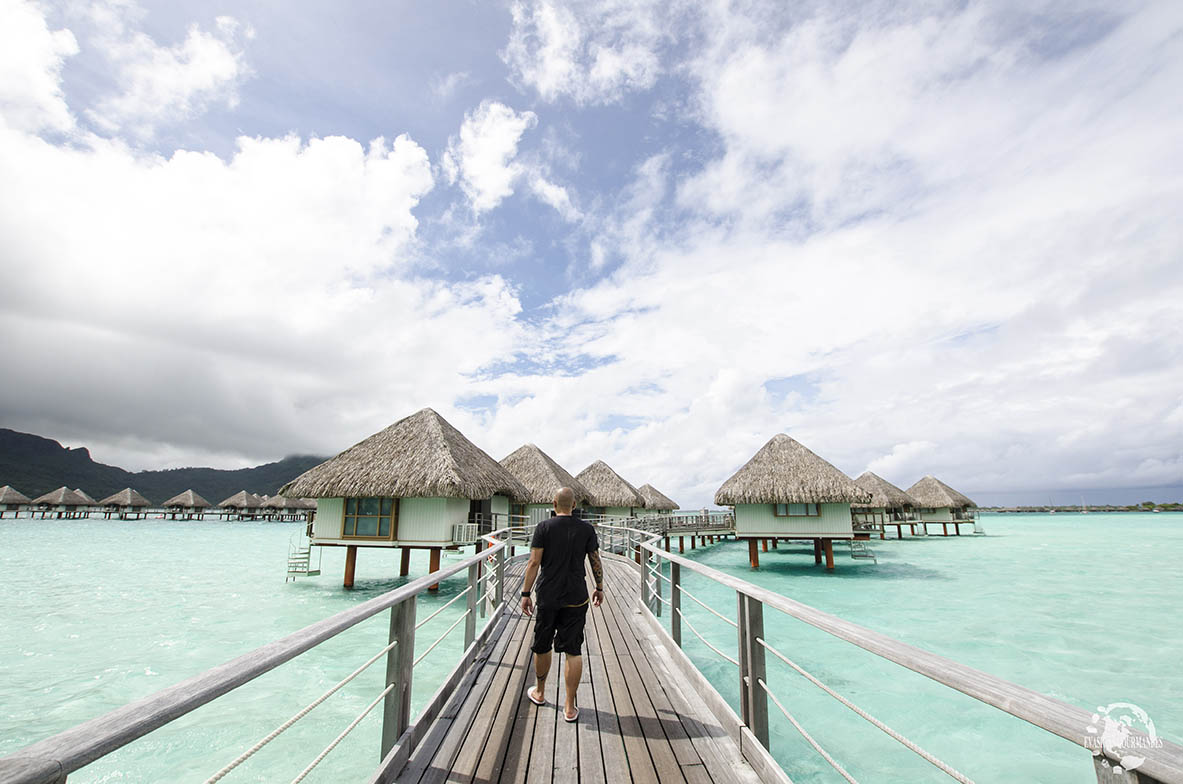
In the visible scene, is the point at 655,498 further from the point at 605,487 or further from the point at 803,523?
the point at 803,523

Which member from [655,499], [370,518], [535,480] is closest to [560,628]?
[370,518]

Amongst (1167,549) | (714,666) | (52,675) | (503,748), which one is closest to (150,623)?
(52,675)

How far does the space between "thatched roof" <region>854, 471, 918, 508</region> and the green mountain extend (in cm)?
16395

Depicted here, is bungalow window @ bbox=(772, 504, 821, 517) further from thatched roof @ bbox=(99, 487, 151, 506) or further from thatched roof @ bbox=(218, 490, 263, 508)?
thatched roof @ bbox=(99, 487, 151, 506)

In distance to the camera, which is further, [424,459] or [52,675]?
[424,459]

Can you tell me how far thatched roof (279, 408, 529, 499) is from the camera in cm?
1552

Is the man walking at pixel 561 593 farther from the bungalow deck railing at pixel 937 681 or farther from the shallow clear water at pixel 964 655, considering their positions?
the shallow clear water at pixel 964 655

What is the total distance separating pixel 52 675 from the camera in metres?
9.87

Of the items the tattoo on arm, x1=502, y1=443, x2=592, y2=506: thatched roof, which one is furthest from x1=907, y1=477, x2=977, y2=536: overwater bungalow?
the tattoo on arm

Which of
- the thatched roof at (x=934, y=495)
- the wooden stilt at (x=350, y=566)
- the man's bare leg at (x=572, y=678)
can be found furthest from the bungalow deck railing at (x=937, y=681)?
the thatched roof at (x=934, y=495)

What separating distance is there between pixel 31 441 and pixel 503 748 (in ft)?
766

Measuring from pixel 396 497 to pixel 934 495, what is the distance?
46267 millimetres

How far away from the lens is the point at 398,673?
325 centimetres

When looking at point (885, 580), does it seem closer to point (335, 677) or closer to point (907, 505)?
point (335, 677)
